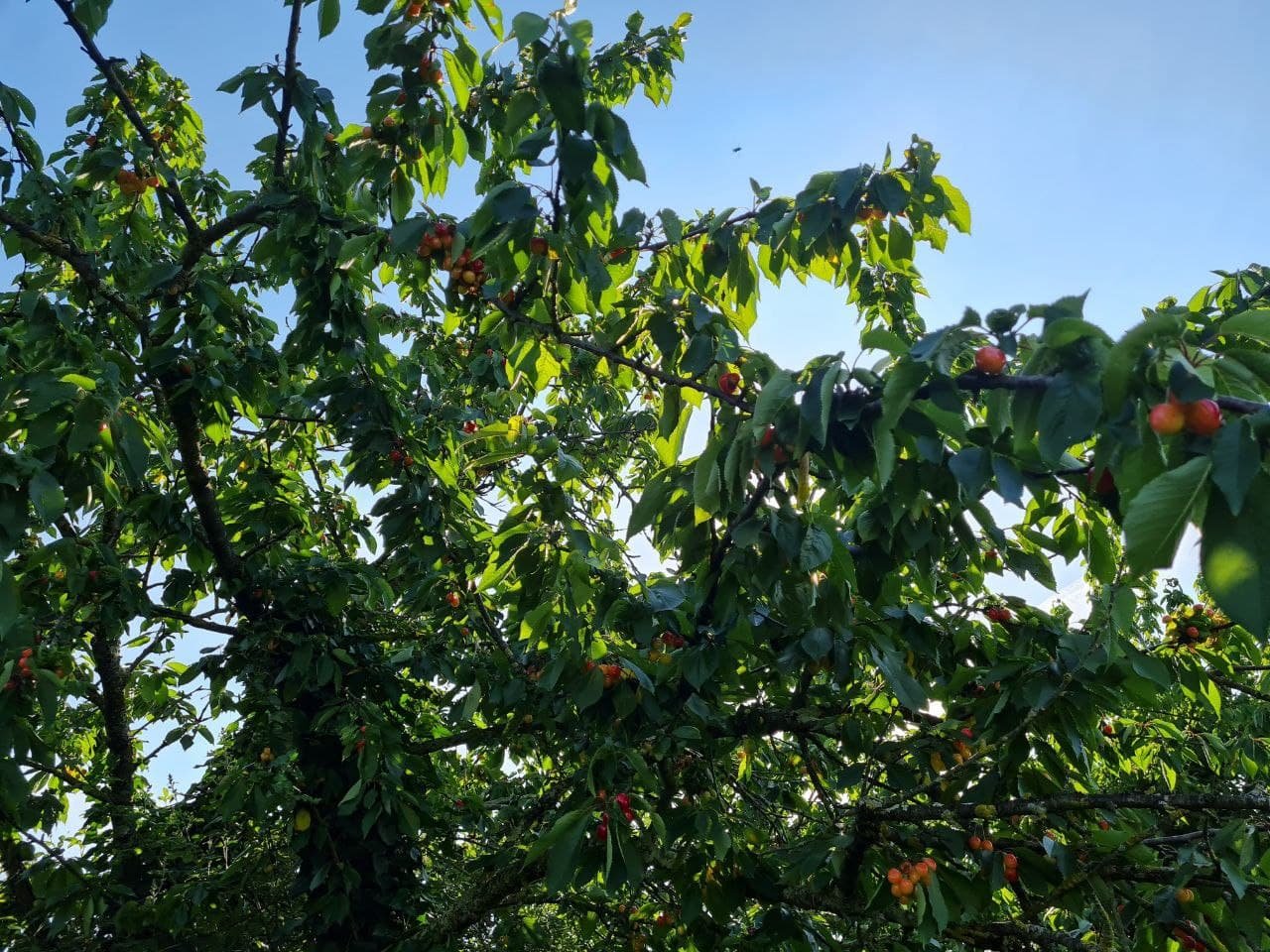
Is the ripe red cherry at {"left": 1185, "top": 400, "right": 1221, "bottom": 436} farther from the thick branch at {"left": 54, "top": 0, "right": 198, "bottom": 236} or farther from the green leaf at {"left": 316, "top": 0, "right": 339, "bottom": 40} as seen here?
the thick branch at {"left": 54, "top": 0, "right": 198, "bottom": 236}

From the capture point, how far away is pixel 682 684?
268 centimetres

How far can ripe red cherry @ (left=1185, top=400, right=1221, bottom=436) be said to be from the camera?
109 cm

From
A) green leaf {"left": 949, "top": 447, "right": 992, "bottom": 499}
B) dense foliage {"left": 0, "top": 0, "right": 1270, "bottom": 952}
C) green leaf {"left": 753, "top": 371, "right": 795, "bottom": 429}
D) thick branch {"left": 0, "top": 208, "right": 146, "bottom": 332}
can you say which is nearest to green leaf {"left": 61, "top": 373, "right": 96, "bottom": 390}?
dense foliage {"left": 0, "top": 0, "right": 1270, "bottom": 952}

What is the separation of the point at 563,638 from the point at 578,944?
224cm

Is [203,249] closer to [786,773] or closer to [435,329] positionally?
[435,329]

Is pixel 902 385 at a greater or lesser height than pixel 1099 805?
greater

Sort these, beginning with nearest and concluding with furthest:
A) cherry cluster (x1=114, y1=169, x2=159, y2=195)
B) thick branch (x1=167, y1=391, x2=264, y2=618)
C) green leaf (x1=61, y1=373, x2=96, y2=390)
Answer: green leaf (x1=61, y1=373, x2=96, y2=390) < cherry cluster (x1=114, y1=169, x2=159, y2=195) < thick branch (x1=167, y1=391, x2=264, y2=618)

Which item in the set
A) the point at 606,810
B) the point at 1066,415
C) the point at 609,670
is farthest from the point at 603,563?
the point at 1066,415

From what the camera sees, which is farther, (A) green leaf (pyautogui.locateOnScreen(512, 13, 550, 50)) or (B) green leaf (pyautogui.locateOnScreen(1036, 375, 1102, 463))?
(A) green leaf (pyautogui.locateOnScreen(512, 13, 550, 50))

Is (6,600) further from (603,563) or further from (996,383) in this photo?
(996,383)

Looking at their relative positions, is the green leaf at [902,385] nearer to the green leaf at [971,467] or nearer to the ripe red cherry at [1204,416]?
the green leaf at [971,467]

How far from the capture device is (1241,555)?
1030mm

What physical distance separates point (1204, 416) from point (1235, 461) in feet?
0.39

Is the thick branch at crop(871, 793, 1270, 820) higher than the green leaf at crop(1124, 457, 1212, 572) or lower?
lower
